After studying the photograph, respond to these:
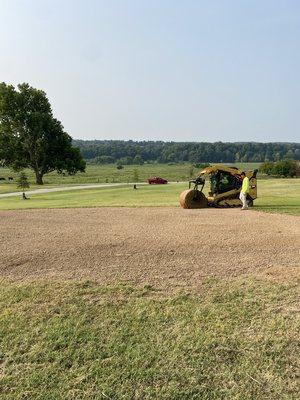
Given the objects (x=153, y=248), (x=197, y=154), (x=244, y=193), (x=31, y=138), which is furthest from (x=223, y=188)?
(x=197, y=154)

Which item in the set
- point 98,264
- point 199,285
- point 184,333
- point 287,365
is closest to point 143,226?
point 98,264

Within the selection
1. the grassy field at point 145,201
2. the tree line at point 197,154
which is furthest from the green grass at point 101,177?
the tree line at point 197,154

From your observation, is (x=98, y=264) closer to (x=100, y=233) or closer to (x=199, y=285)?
(x=199, y=285)

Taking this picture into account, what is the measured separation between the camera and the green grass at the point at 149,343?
18.6 feet

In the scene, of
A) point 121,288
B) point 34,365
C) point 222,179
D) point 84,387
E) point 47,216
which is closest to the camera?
point 84,387

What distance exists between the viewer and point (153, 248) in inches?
477

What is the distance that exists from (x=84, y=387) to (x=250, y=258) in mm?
6130

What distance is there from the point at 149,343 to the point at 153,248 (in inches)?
219

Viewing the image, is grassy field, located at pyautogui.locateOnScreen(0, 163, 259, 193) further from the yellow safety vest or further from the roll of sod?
the yellow safety vest

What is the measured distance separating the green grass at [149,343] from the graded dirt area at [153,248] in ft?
3.31

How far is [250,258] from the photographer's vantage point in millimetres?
10844

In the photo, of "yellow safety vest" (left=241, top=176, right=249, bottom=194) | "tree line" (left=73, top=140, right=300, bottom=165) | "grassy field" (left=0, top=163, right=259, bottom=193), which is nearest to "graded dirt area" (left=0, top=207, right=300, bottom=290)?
"yellow safety vest" (left=241, top=176, right=249, bottom=194)

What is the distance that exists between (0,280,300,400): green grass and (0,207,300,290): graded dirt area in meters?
1.01

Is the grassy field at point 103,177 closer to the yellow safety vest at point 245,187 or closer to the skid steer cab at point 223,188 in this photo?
the skid steer cab at point 223,188
